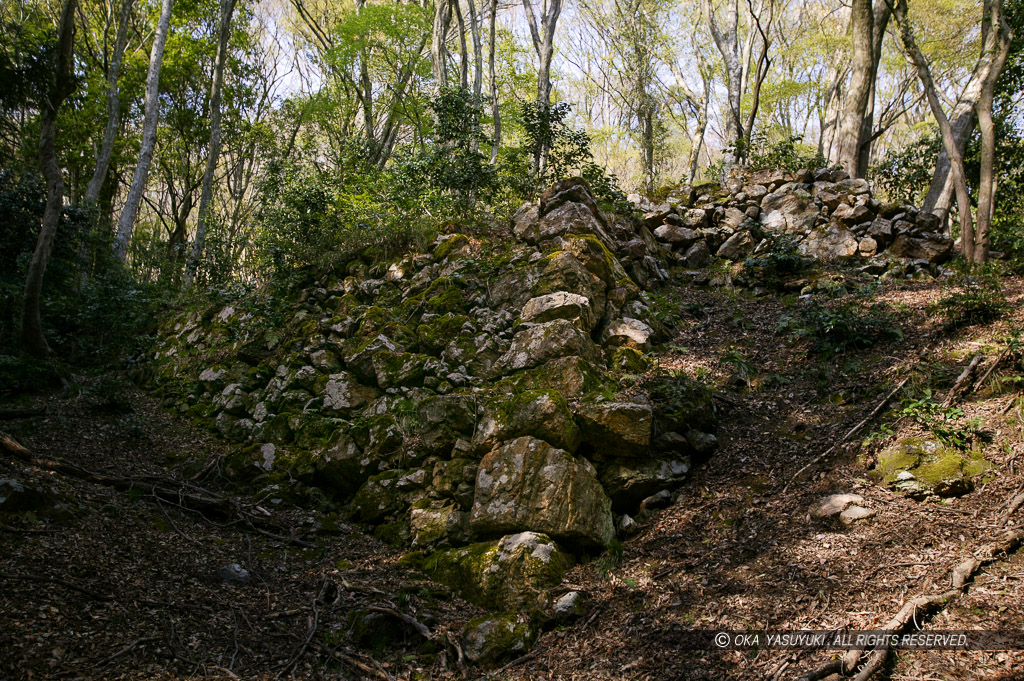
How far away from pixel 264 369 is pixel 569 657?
237 inches

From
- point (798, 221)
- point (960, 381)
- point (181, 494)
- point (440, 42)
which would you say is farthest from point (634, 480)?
point (440, 42)

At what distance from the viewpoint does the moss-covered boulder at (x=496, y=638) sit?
142 inches

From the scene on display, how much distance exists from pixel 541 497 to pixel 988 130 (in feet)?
29.5

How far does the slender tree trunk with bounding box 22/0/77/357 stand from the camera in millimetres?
6871

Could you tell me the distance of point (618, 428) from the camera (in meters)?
4.91

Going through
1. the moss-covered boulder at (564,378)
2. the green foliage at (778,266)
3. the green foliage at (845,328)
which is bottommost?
the moss-covered boulder at (564,378)

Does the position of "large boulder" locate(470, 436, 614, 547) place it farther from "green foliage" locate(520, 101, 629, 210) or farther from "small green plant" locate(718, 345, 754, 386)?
"green foliage" locate(520, 101, 629, 210)

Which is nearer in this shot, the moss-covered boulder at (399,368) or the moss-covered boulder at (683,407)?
the moss-covered boulder at (683,407)

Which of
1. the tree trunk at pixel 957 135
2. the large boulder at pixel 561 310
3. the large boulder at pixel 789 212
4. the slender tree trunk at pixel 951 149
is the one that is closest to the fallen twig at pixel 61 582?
the large boulder at pixel 561 310

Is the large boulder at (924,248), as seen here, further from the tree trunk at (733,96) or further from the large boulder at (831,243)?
the tree trunk at (733,96)

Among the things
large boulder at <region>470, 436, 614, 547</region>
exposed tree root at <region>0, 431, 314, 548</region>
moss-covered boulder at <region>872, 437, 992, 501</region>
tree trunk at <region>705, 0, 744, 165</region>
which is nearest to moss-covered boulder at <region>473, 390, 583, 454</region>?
large boulder at <region>470, 436, 614, 547</region>

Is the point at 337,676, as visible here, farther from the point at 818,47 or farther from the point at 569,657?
the point at 818,47

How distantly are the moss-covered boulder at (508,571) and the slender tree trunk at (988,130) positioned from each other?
8172 millimetres

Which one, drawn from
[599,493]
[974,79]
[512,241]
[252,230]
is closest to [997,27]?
[974,79]
